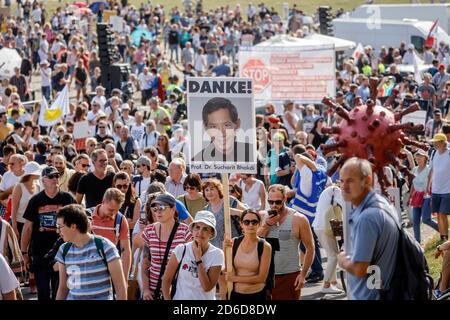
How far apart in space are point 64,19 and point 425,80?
21632 millimetres

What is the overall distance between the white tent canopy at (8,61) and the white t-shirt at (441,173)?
63.4 feet

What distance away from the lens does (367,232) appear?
270 inches

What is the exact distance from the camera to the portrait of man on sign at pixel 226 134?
10242 millimetres

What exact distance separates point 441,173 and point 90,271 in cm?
794

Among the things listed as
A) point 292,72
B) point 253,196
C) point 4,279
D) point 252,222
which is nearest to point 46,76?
point 292,72

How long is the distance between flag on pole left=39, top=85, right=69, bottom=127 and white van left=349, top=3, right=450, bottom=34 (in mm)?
21613

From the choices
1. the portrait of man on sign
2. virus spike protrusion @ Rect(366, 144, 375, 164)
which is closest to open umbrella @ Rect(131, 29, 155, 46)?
the portrait of man on sign

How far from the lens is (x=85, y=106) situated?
2253cm

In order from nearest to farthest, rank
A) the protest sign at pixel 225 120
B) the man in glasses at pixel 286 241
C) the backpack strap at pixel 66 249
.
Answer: the backpack strap at pixel 66 249, the protest sign at pixel 225 120, the man in glasses at pixel 286 241

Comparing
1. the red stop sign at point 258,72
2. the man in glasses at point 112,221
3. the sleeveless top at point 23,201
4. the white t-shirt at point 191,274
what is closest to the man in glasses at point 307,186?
the sleeveless top at point 23,201

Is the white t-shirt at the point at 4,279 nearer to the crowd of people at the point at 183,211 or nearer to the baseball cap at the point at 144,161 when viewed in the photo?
the crowd of people at the point at 183,211

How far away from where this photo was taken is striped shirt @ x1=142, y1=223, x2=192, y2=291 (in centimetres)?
980
